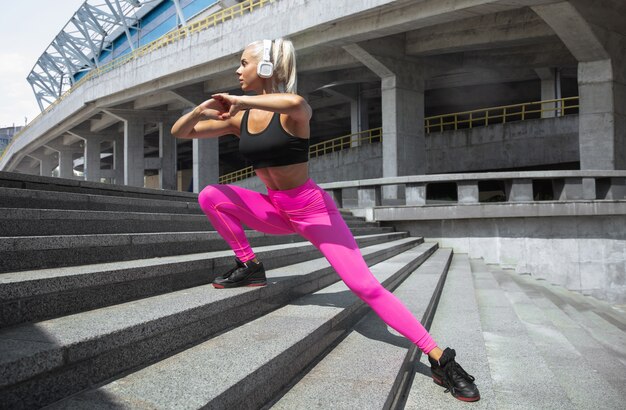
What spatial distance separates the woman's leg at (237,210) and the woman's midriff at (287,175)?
264mm

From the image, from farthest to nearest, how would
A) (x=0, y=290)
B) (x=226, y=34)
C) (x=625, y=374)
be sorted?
(x=226, y=34), (x=625, y=374), (x=0, y=290)

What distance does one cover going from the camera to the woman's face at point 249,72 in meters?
3.00

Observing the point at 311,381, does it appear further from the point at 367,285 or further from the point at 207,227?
the point at 207,227

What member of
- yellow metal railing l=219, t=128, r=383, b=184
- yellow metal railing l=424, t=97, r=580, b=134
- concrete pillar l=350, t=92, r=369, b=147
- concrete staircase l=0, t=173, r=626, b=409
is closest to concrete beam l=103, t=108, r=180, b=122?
yellow metal railing l=219, t=128, r=383, b=184

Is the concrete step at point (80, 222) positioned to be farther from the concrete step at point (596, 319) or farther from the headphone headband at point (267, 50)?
the concrete step at point (596, 319)

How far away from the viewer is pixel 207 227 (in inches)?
220

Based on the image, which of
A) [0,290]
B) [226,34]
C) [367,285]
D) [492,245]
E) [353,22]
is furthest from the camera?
[226,34]

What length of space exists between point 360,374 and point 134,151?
3176 centimetres

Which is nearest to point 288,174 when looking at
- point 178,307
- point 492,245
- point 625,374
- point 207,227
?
point 178,307

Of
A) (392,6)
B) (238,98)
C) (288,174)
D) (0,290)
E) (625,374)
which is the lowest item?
(625,374)

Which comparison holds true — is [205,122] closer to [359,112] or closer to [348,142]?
[348,142]

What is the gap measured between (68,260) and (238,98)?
148 centimetres

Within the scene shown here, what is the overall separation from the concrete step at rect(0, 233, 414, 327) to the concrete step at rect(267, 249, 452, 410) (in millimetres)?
1094

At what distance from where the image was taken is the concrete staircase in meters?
1.83
